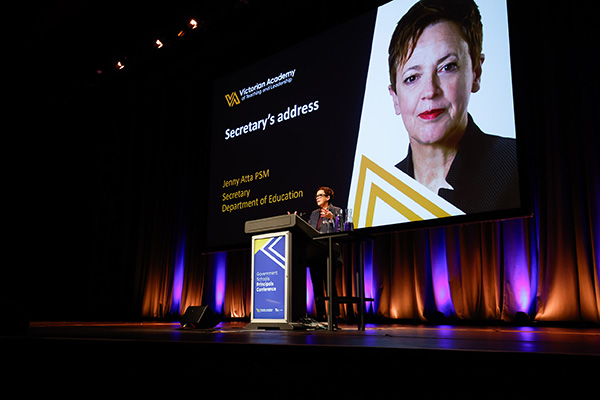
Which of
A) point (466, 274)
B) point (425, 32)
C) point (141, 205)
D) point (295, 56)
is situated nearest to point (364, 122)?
point (425, 32)

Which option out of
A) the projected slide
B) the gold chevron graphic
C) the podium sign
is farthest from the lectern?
the projected slide

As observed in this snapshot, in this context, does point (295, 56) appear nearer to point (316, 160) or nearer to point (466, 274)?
point (316, 160)

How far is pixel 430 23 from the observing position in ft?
12.5

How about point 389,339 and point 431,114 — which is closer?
point 389,339

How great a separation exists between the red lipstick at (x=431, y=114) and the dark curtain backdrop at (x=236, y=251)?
0.58 metres

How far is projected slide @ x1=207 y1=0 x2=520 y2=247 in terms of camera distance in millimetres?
3488

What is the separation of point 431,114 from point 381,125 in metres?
0.48

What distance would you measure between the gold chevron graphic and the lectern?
115cm

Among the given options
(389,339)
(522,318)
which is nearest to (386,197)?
(522,318)

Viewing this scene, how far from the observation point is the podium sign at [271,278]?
8.48 feet

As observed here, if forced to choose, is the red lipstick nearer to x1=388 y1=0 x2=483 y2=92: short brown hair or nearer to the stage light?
x1=388 y1=0 x2=483 y2=92: short brown hair

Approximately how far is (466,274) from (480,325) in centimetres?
46

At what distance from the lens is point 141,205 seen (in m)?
6.51

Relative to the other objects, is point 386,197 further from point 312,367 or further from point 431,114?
point 312,367
